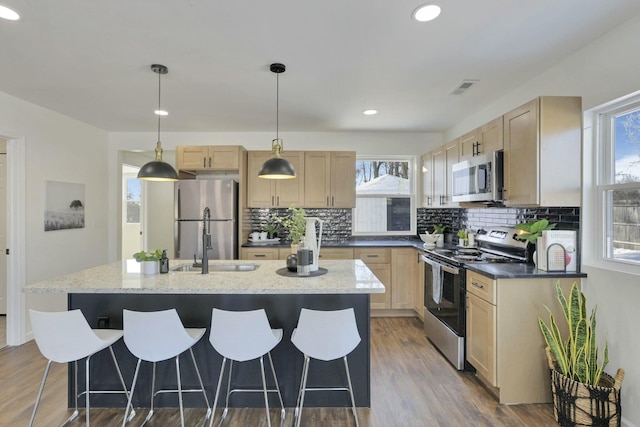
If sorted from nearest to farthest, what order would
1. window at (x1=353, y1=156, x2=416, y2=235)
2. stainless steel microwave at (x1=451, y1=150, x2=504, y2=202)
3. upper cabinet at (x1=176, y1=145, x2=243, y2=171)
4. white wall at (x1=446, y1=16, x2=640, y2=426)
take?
white wall at (x1=446, y1=16, x2=640, y2=426) < stainless steel microwave at (x1=451, y1=150, x2=504, y2=202) < upper cabinet at (x1=176, y1=145, x2=243, y2=171) < window at (x1=353, y1=156, x2=416, y2=235)

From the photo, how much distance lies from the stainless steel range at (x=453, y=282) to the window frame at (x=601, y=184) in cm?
60

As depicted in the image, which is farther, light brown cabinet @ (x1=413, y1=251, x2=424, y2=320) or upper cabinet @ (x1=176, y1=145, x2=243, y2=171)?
upper cabinet @ (x1=176, y1=145, x2=243, y2=171)

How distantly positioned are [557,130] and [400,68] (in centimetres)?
120

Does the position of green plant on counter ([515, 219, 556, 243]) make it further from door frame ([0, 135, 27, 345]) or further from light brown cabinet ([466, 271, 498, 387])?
door frame ([0, 135, 27, 345])

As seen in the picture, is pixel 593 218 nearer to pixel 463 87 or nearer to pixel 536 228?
pixel 536 228

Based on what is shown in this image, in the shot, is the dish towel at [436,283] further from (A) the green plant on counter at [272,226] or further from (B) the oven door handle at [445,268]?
(A) the green plant on counter at [272,226]

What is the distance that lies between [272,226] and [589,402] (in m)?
3.67

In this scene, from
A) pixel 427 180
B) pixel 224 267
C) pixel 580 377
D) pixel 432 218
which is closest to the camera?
pixel 580 377

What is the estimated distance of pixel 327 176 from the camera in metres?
4.43

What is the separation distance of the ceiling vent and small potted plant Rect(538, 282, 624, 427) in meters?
1.77

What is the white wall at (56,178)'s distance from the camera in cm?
334

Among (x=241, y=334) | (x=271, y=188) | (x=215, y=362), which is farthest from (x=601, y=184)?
(x=271, y=188)

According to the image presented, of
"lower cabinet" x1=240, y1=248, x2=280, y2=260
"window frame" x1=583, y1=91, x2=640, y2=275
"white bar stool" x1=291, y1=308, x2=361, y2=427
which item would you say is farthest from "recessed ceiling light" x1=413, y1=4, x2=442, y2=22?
"lower cabinet" x1=240, y1=248, x2=280, y2=260

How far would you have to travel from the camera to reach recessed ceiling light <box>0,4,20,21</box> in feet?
5.86
